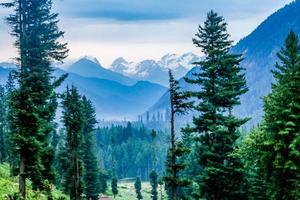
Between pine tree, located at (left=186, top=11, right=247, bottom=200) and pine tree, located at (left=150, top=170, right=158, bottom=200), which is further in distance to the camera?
pine tree, located at (left=150, top=170, right=158, bottom=200)

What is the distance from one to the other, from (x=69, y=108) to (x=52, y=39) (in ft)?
22.6

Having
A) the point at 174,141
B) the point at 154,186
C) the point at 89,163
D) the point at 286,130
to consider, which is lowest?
the point at 154,186

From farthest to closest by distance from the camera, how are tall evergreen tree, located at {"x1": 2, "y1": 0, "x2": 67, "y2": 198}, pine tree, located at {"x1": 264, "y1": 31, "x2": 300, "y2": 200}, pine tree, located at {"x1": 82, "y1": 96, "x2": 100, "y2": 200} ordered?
1. pine tree, located at {"x1": 82, "y1": 96, "x2": 100, "y2": 200}
2. tall evergreen tree, located at {"x1": 2, "y1": 0, "x2": 67, "y2": 198}
3. pine tree, located at {"x1": 264, "y1": 31, "x2": 300, "y2": 200}

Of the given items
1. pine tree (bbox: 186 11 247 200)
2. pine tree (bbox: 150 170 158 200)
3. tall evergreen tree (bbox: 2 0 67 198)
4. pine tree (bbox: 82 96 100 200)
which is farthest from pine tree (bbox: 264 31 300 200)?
pine tree (bbox: 150 170 158 200)

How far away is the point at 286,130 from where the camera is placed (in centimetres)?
3434

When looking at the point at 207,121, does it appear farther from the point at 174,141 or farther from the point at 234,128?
the point at 174,141

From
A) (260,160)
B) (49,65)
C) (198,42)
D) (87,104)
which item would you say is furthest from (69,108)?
(87,104)

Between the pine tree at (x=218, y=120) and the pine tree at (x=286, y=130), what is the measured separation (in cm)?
483

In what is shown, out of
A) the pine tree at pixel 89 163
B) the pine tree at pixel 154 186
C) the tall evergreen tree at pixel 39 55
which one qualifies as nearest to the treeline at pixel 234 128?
the tall evergreen tree at pixel 39 55

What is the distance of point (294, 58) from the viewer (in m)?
36.4

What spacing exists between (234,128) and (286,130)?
880cm

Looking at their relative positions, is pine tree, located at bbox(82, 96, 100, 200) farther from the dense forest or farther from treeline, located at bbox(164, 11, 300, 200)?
treeline, located at bbox(164, 11, 300, 200)

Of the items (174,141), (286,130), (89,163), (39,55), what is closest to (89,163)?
(89,163)

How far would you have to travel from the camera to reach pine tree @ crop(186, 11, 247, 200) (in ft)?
137
